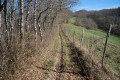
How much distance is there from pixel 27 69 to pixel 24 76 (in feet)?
1.68

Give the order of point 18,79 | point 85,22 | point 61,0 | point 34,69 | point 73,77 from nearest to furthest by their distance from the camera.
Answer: point 18,79
point 73,77
point 34,69
point 61,0
point 85,22

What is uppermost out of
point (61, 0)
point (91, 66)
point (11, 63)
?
point (61, 0)

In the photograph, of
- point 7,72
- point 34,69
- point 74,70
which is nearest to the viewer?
point 7,72

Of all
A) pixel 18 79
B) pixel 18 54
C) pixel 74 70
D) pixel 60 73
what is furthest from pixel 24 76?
pixel 74 70

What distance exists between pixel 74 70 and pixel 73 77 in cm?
65

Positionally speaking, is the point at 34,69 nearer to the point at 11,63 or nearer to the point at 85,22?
the point at 11,63

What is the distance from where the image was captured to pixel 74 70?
4.83 m

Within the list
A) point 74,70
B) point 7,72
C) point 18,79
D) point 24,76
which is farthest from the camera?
point 74,70

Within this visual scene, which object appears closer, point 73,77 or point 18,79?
point 18,79

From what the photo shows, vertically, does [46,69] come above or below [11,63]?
below

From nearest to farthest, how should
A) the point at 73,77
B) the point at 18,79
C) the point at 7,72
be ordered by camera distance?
the point at 7,72 < the point at 18,79 < the point at 73,77

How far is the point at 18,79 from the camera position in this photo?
135 inches

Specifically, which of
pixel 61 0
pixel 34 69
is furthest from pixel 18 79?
pixel 61 0

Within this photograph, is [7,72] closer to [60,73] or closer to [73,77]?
[60,73]
